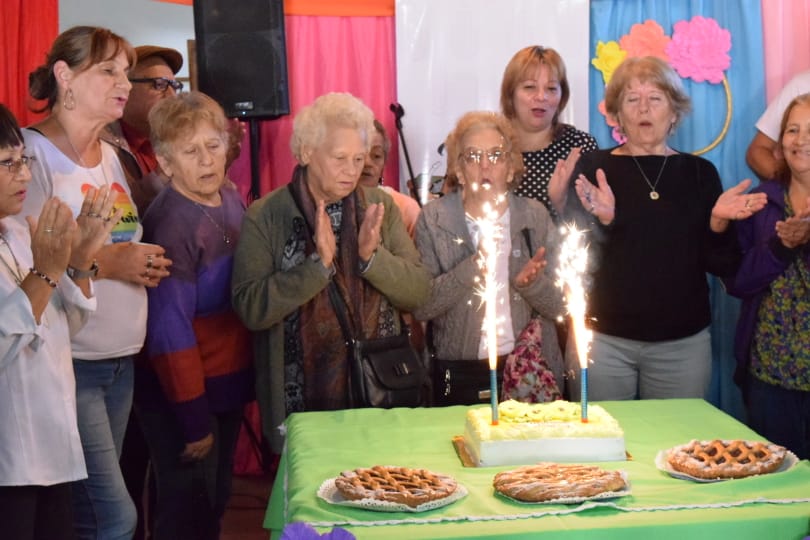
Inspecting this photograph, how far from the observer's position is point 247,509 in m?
4.14

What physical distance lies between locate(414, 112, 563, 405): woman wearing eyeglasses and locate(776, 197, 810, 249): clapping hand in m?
0.69

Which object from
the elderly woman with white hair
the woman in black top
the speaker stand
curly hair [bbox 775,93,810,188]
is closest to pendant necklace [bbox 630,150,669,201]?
the woman in black top

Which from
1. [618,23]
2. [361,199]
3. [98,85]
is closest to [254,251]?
[361,199]

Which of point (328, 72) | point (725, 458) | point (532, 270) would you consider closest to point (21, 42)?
point (328, 72)

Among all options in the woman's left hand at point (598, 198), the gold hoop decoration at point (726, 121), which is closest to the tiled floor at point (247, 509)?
the woman's left hand at point (598, 198)

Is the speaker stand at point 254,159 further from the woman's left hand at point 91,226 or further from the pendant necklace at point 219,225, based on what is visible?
the woman's left hand at point 91,226

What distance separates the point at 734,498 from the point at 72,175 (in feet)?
6.19

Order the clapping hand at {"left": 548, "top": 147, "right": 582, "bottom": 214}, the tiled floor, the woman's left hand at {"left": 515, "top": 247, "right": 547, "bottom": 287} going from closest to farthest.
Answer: the woman's left hand at {"left": 515, "top": 247, "right": 547, "bottom": 287} < the clapping hand at {"left": 548, "top": 147, "right": 582, "bottom": 214} < the tiled floor

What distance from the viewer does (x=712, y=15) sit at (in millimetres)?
4172

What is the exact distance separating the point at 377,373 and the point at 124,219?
33.7 inches

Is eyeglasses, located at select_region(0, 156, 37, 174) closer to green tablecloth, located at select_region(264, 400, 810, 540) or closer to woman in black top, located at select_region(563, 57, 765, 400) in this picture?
green tablecloth, located at select_region(264, 400, 810, 540)

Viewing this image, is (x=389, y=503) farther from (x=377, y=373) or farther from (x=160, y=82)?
(x=160, y=82)

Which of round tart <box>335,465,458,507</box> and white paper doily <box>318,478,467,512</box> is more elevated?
round tart <box>335,465,458,507</box>

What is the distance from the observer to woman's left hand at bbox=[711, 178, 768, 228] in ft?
9.79
